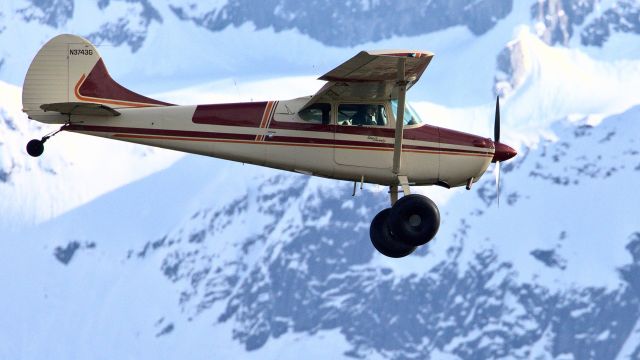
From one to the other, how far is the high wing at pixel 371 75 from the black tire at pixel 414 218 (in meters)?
2.29

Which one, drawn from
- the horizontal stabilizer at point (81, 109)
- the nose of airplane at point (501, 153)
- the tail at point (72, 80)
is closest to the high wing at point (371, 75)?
the nose of airplane at point (501, 153)

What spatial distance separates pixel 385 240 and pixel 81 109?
273 inches

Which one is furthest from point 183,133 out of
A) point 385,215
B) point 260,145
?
point 385,215

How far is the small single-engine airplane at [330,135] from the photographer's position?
152 ft

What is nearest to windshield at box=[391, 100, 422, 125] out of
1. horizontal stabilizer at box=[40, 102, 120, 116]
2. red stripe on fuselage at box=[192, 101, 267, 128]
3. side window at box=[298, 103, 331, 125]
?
side window at box=[298, 103, 331, 125]

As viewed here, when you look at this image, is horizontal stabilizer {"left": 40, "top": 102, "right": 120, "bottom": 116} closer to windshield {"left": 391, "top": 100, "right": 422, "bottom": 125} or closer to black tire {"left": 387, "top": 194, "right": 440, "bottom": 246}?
windshield {"left": 391, "top": 100, "right": 422, "bottom": 125}

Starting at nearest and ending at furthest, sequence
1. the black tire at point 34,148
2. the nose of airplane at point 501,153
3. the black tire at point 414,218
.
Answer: the black tire at point 414,218
the black tire at point 34,148
the nose of airplane at point 501,153

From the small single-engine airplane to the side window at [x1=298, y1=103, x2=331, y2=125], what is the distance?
2 cm

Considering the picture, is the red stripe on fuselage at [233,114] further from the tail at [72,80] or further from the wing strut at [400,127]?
the wing strut at [400,127]

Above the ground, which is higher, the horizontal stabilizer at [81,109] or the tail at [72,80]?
the tail at [72,80]

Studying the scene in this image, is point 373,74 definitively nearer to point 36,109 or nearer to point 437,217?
point 437,217

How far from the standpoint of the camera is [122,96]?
48.0m

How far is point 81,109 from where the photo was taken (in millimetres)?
46688

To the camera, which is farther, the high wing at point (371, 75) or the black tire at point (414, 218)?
the black tire at point (414, 218)
